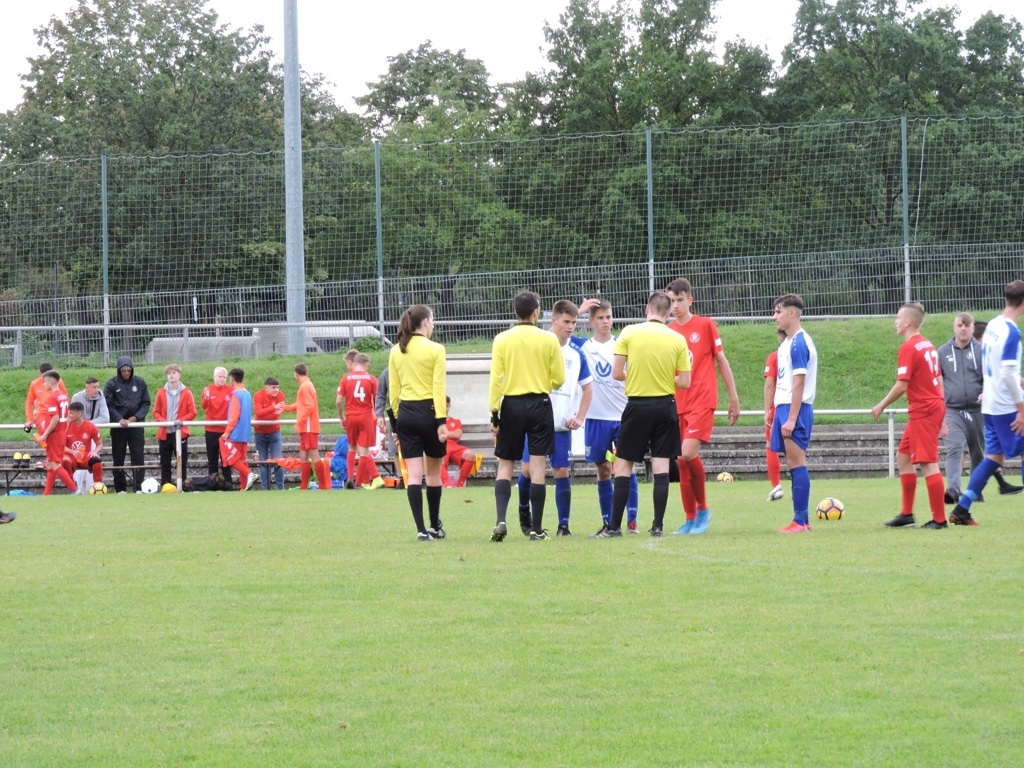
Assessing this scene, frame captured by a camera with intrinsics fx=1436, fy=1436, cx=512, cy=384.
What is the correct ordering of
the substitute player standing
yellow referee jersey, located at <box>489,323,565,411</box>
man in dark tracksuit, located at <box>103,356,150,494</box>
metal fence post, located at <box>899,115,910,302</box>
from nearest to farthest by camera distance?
1. yellow referee jersey, located at <box>489,323,565,411</box>
2. the substitute player standing
3. man in dark tracksuit, located at <box>103,356,150,494</box>
4. metal fence post, located at <box>899,115,910,302</box>

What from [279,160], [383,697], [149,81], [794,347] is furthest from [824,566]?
[149,81]

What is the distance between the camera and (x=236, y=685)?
571cm

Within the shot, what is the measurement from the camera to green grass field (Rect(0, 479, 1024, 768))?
4746mm

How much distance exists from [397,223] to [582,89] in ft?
92.1

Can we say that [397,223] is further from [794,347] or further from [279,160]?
[794,347]

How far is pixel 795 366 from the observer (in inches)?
450

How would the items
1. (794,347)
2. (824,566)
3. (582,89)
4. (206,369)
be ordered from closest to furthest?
(824,566)
(794,347)
(206,369)
(582,89)

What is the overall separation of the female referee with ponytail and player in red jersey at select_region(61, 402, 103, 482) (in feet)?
37.6

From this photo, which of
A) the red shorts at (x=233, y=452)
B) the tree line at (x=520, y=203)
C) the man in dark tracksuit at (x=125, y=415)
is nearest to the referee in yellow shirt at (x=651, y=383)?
the red shorts at (x=233, y=452)

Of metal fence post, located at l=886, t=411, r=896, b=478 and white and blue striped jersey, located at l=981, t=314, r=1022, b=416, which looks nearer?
white and blue striped jersey, located at l=981, t=314, r=1022, b=416

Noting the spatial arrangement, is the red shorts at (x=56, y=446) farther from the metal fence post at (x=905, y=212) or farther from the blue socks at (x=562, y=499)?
the metal fence post at (x=905, y=212)

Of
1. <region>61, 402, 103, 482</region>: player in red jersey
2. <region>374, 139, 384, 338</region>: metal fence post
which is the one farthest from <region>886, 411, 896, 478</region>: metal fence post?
<region>61, 402, 103, 482</region>: player in red jersey

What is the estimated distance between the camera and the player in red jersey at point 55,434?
21094 mm

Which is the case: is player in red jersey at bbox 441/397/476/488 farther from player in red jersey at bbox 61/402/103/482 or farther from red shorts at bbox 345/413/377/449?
player in red jersey at bbox 61/402/103/482
